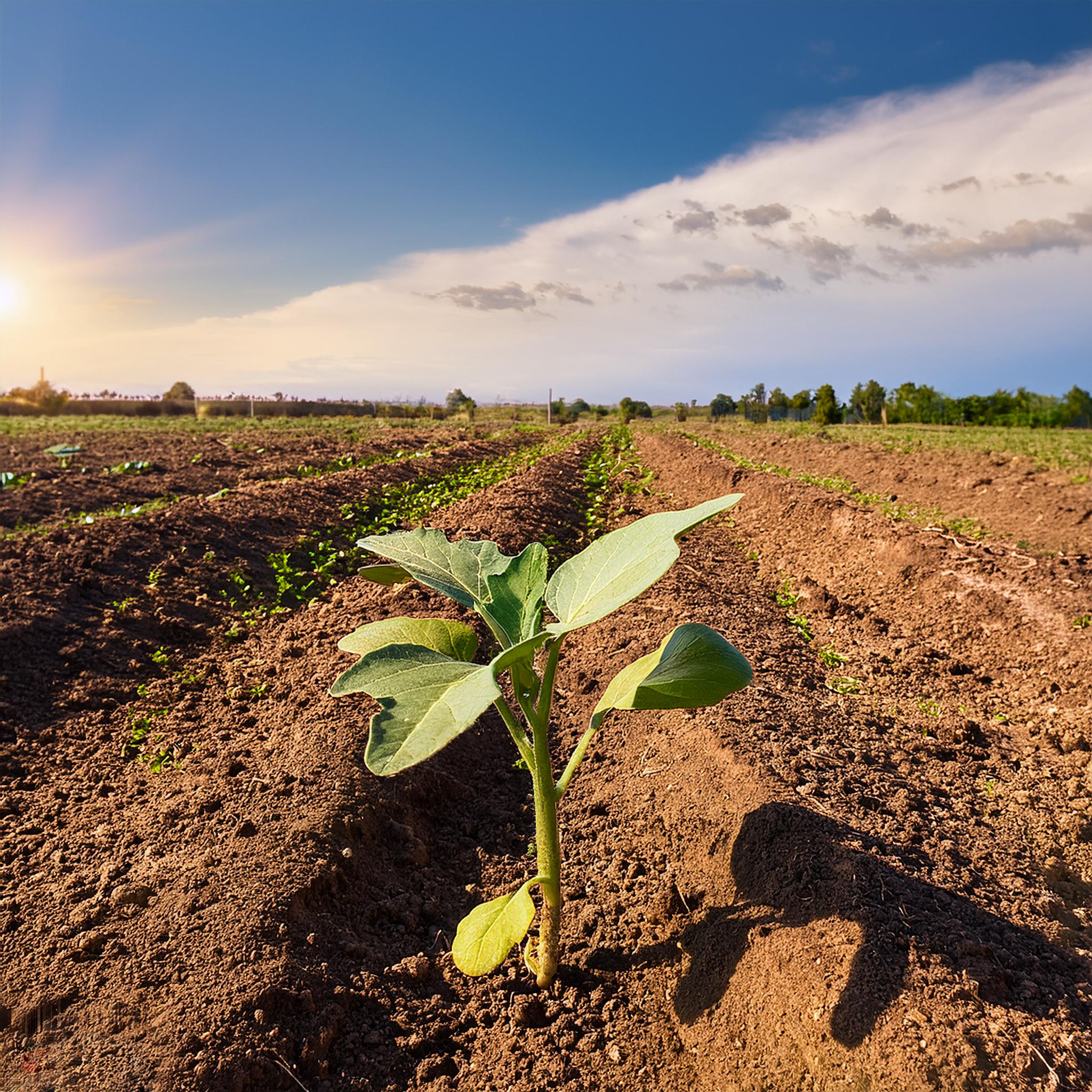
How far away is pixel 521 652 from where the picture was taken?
1.29m

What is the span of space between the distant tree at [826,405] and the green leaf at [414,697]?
201 feet

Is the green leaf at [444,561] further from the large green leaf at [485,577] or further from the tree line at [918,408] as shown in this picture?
the tree line at [918,408]

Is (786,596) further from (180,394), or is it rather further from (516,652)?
(180,394)

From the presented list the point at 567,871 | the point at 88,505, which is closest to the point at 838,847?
the point at 567,871

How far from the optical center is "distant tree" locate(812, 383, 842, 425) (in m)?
58.9

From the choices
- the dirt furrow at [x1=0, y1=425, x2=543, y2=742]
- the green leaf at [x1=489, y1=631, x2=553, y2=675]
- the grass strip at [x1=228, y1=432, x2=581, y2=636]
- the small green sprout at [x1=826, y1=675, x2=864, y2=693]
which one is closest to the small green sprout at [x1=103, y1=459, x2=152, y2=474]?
the dirt furrow at [x1=0, y1=425, x2=543, y2=742]

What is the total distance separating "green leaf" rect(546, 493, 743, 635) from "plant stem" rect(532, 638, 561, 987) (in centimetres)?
15

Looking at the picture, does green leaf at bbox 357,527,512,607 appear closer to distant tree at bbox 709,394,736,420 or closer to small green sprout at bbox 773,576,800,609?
small green sprout at bbox 773,576,800,609

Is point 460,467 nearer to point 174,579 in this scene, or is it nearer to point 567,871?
point 174,579

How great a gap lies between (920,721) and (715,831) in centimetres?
233

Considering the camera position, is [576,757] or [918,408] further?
[918,408]

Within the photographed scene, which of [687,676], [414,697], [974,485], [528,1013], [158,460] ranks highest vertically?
[158,460]

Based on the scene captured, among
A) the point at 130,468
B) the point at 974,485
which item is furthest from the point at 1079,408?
the point at 130,468

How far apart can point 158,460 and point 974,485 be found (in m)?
15.7
